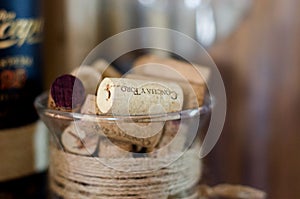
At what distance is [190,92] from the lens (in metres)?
0.43

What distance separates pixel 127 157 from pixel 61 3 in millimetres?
270

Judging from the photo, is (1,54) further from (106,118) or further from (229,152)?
(229,152)

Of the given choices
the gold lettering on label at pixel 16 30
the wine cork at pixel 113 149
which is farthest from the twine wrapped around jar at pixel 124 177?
the gold lettering on label at pixel 16 30

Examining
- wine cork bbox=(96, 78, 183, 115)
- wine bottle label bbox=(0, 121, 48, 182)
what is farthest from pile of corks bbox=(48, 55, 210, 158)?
wine bottle label bbox=(0, 121, 48, 182)

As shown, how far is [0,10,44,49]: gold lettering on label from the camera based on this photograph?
49 centimetres

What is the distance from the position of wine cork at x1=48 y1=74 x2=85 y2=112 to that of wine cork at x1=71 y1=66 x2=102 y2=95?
14 millimetres

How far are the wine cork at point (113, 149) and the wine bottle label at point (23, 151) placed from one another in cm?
15

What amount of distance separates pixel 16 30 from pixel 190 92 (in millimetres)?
192

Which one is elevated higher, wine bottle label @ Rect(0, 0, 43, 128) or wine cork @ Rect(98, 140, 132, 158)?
wine bottle label @ Rect(0, 0, 43, 128)

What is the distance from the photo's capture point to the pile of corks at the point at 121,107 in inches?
15.2

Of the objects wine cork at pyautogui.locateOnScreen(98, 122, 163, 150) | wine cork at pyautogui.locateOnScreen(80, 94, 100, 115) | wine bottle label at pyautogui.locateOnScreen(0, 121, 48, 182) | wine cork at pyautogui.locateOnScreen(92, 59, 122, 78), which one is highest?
wine cork at pyautogui.locateOnScreen(92, 59, 122, 78)

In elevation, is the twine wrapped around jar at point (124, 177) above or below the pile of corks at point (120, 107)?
below

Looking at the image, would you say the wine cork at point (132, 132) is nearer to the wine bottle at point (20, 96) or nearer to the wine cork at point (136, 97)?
the wine cork at point (136, 97)

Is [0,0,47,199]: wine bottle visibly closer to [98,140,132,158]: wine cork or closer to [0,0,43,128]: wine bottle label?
[0,0,43,128]: wine bottle label
